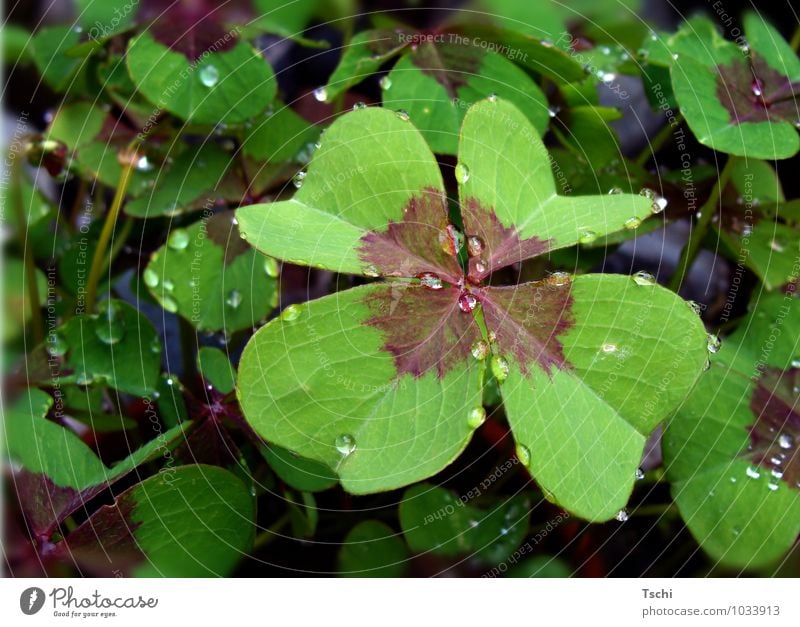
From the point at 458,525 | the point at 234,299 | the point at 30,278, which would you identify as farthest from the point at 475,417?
the point at 30,278

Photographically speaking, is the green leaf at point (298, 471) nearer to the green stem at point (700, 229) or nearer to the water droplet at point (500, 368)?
the water droplet at point (500, 368)

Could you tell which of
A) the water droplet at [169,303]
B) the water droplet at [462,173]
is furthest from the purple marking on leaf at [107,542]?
the water droplet at [462,173]

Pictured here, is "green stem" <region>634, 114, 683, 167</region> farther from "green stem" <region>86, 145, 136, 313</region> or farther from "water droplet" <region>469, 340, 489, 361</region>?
"green stem" <region>86, 145, 136, 313</region>

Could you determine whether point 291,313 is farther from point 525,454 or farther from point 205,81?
point 205,81

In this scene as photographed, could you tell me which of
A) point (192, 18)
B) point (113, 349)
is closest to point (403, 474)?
point (113, 349)
